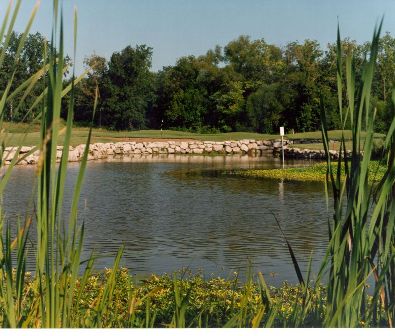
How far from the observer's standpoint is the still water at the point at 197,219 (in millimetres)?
5246

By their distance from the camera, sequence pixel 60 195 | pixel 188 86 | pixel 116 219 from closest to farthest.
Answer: pixel 60 195, pixel 116 219, pixel 188 86

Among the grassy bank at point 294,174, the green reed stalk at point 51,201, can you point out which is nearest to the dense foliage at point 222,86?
the grassy bank at point 294,174

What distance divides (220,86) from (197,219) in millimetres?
5567

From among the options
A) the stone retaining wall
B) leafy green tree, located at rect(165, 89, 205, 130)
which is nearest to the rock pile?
the stone retaining wall

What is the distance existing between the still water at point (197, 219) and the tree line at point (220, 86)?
1044 mm

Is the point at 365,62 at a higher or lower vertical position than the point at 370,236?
higher

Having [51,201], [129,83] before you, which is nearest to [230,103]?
[129,83]

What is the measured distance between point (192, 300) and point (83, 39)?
145cm

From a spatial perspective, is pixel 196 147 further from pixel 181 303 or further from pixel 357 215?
pixel 357 215

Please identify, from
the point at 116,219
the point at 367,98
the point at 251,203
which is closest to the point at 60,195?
the point at 367,98

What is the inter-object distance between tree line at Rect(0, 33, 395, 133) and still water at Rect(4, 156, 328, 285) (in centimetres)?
104

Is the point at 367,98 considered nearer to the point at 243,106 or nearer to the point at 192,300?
the point at 192,300

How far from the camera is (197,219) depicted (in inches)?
300

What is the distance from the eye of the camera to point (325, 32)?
2.70 m
